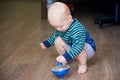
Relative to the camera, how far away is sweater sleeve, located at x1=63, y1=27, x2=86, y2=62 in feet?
4.70

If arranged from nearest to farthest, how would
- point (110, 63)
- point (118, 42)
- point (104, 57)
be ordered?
point (110, 63) → point (104, 57) → point (118, 42)

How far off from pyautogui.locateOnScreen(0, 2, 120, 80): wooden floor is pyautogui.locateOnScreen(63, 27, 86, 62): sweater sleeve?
0.14 metres

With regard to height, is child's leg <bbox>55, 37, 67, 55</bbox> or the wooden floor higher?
child's leg <bbox>55, 37, 67, 55</bbox>

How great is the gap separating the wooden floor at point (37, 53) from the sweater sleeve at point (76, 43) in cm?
14

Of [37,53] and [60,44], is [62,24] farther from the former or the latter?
[37,53]

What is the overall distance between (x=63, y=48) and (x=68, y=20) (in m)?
0.20

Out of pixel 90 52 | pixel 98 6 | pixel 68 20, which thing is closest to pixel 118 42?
pixel 90 52

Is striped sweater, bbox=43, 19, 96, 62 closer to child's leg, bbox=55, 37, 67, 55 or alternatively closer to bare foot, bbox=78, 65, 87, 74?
child's leg, bbox=55, 37, 67, 55

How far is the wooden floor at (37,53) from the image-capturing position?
5.03 ft

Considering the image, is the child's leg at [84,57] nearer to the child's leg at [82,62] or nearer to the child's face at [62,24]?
the child's leg at [82,62]

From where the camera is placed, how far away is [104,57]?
1821mm

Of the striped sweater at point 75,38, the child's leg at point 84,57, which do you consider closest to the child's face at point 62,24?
the striped sweater at point 75,38

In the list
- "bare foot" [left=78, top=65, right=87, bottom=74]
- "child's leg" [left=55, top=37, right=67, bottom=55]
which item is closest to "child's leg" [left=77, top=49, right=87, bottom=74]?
"bare foot" [left=78, top=65, right=87, bottom=74]

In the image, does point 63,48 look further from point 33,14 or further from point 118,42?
point 33,14
